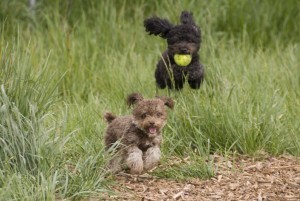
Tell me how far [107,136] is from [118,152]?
323 mm

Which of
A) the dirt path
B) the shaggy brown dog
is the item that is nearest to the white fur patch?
the shaggy brown dog

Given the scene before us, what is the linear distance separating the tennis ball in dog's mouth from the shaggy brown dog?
783mm

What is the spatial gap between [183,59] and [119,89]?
1.52 meters

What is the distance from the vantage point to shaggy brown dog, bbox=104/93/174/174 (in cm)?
578

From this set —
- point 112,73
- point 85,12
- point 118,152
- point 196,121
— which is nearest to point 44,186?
point 118,152

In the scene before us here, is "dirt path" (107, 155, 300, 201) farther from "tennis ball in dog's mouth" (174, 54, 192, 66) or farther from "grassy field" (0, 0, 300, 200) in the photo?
"tennis ball in dog's mouth" (174, 54, 192, 66)

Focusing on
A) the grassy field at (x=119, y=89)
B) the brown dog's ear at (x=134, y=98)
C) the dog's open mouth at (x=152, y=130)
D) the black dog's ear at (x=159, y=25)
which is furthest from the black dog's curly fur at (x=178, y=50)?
the dog's open mouth at (x=152, y=130)

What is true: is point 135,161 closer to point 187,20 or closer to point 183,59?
point 183,59

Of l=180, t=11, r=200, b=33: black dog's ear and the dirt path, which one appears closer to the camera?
the dirt path

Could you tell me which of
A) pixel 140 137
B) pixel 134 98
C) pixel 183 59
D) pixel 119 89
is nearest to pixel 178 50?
pixel 183 59

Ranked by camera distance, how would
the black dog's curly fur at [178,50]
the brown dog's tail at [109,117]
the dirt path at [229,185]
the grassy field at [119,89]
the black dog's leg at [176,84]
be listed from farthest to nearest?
the black dog's leg at [176,84] → the black dog's curly fur at [178,50] → the brown dog's tail at [109,117] → the dirt path at [229,185] → the grassy field at [119,89]

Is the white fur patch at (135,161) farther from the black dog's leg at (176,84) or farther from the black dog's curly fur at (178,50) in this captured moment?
the black dog's leg at (176,84)

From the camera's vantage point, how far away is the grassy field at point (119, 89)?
5477 mm

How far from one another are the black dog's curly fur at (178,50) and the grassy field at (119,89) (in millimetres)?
119
